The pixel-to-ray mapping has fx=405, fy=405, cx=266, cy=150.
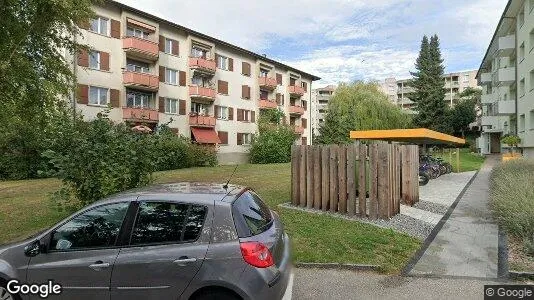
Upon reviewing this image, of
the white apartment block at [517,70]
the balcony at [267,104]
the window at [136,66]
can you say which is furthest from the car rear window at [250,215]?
the balcony at [267,104]

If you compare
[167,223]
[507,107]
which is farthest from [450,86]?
[167,223]

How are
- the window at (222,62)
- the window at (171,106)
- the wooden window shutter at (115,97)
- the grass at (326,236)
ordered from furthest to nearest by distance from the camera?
the window at (222,62)
the window at (171,106)
the wooden window shutter at (115,97)
the grass at (326,236)

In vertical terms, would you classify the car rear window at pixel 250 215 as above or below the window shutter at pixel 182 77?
below

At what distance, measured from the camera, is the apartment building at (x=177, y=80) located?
29000mm

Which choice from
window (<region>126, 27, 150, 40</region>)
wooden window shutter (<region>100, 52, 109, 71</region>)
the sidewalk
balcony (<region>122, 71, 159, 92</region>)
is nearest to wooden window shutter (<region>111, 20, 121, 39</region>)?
window (<region>126, 27, 150, 40</region>)

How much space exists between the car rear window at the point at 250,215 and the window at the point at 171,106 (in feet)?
102

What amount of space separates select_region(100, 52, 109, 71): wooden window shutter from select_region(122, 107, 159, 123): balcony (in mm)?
3170

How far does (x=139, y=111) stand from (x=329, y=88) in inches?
3151

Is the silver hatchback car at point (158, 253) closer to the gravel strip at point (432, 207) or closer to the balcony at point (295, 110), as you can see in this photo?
the gravel strip at point (432, 207)

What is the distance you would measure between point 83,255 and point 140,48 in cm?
2919

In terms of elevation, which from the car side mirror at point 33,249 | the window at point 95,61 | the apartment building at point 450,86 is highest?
the apartment building at point 450,86

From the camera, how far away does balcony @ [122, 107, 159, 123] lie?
3014 cm

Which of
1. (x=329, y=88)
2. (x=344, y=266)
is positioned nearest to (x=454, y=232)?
(x=344, y=266)

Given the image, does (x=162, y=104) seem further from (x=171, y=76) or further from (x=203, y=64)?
(x=203, y=64)
